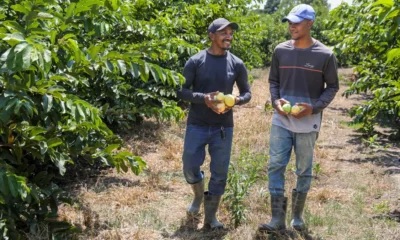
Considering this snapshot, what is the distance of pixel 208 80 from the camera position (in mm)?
4219

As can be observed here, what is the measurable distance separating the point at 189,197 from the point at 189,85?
4.91ft

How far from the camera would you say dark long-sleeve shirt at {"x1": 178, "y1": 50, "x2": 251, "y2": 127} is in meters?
4.21

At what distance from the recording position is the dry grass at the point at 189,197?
14.1 feet

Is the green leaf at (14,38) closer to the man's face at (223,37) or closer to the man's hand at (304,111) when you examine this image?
the man's face at (223,37)

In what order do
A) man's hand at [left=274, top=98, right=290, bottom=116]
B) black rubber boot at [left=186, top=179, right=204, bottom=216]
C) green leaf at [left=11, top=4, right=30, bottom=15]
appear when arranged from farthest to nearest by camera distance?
black rubber boot at [left=186, top=179, right=204, bottom=216] < man's hand at [left=274, top=98, right=290, bottom=116] < green leaf at [left=11, top=4, right=30, bottom=15]

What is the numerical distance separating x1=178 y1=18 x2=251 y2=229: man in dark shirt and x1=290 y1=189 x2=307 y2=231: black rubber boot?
1.88ft

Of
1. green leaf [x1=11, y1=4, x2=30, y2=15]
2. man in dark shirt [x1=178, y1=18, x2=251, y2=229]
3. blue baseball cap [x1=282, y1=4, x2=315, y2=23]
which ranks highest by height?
green leaf [x1=11, y1=4, x2=30, y2=15]

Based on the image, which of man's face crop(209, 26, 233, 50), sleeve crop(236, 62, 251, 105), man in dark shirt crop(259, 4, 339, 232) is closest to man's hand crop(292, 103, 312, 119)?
man in dark shirt crop(259, 4, 339, 232)

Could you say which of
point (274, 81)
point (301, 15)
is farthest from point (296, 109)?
point (301, 15)

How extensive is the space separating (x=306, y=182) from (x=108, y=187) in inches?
85.8

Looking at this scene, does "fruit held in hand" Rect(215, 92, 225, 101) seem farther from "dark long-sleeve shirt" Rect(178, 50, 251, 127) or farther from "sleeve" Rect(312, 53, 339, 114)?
"sleeve" Rect(312, 53, 339, 114)

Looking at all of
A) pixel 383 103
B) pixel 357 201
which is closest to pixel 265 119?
pixel 383 103

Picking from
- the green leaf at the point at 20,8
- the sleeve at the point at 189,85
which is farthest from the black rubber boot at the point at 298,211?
the green leaf at the point at 20,8

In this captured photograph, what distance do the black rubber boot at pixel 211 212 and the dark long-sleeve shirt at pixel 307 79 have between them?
0.77 metres
